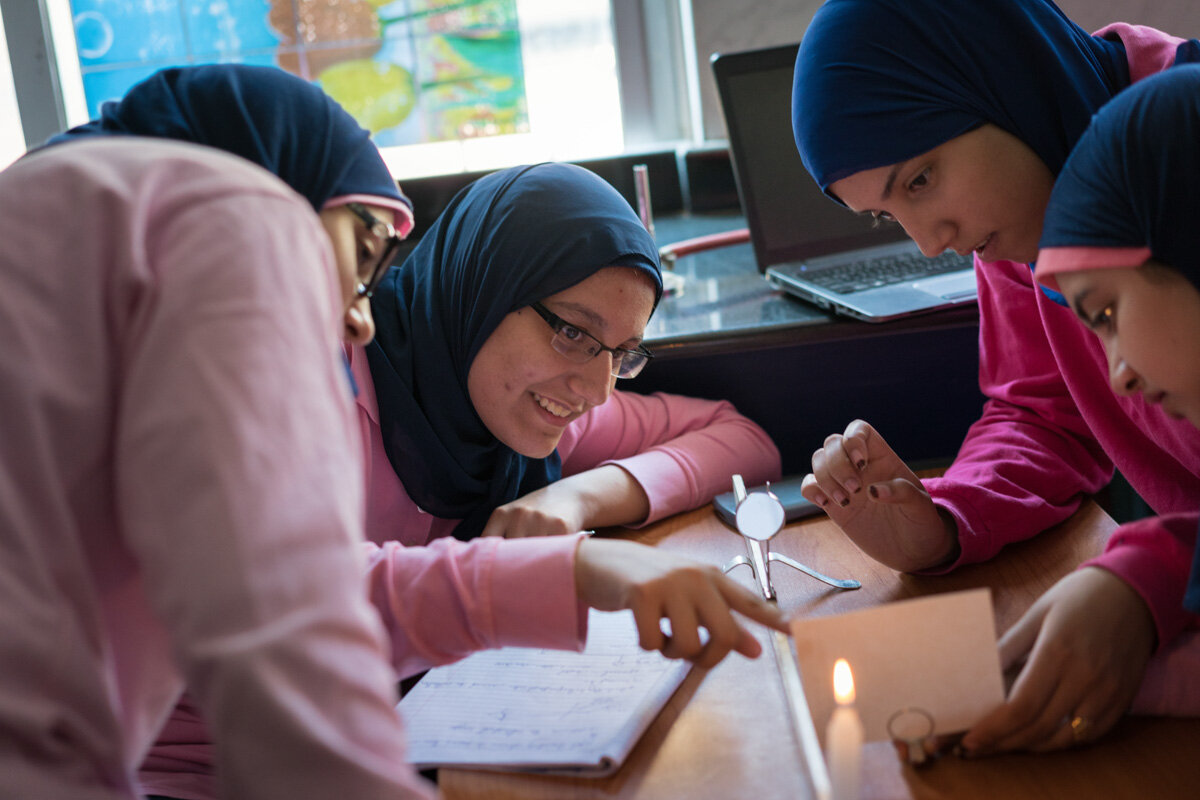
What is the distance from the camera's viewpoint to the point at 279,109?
887 mm

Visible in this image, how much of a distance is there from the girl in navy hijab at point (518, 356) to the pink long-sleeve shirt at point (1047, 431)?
0.39 metres

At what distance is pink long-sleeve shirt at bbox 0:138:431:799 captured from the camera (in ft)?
1.62

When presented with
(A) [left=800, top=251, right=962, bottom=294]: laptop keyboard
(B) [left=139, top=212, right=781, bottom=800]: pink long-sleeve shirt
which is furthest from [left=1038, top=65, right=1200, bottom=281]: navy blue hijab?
(A) [left=800, top=251, right=962, bottom=294]: laptop keyboard

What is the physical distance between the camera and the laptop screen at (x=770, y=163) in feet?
6.28

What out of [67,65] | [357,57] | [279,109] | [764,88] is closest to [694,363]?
[764,88]

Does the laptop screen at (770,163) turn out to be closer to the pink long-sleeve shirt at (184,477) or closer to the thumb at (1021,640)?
the thumb at (1021,640)

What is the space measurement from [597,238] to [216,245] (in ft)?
2.43

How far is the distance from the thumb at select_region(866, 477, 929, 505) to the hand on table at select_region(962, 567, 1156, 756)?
250 mm

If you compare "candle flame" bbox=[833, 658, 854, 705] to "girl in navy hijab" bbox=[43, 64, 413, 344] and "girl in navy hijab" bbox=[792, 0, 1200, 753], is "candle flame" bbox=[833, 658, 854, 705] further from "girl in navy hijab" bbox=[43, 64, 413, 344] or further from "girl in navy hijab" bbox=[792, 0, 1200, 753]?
"girl in navy hijab" bbox=[43, 64, 413, 344]

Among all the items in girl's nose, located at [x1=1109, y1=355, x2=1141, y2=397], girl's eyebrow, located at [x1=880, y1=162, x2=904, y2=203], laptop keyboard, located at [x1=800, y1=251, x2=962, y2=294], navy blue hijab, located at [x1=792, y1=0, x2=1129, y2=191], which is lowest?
laptop keyboard, located at [x1=800, y1=251, x2=962, y2=294]

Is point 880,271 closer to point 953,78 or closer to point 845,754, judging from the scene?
point 953,78

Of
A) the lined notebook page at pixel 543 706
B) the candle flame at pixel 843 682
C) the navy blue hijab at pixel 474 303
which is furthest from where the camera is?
the navy blue hijab at pixel 474 303

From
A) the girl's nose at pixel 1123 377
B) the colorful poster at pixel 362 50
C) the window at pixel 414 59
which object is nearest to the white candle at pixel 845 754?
the girl's nose at pixel 1123 377

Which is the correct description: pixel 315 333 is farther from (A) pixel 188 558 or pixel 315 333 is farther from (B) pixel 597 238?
(B) pixel 597 238
